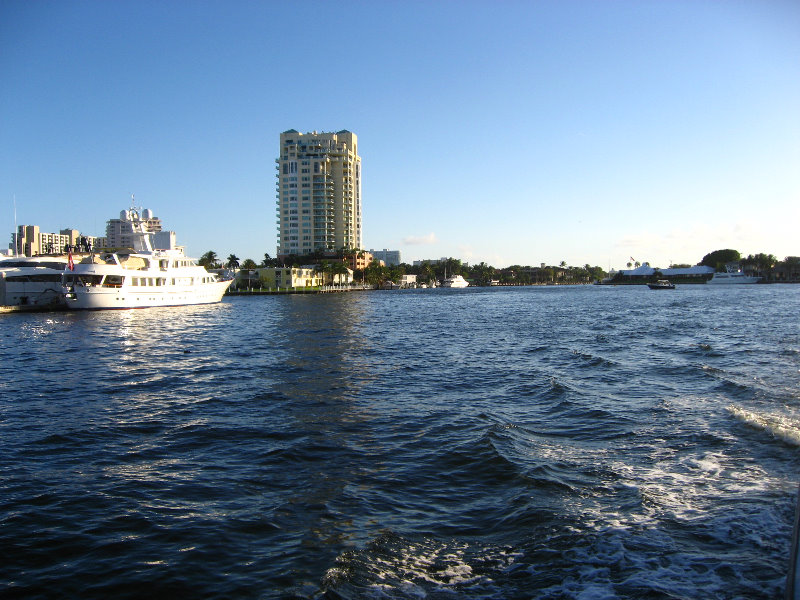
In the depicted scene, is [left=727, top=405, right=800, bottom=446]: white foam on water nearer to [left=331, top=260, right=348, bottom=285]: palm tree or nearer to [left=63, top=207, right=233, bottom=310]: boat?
[left=63, top=207, right=233, bottom=310]: boat

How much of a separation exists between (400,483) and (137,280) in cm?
7508

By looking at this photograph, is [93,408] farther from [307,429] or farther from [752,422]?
[752,422]

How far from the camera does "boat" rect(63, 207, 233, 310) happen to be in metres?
67.7

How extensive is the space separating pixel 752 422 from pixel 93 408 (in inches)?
739

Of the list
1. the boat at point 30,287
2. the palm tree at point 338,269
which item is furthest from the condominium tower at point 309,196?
the boat at point 30,287

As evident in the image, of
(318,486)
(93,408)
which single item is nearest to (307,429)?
(318,486)

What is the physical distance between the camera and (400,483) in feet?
31.7

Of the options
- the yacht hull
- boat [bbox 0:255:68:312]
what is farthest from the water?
boat [bbox 0:255:68:312]

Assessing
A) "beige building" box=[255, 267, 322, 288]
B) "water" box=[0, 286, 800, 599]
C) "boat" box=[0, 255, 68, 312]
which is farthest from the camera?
"beige building" box=[255, 267, 322, 288]

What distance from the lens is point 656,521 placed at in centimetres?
796

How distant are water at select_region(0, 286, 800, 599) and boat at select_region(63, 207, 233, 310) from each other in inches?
2070

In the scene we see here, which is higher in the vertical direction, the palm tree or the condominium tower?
the condominium tower

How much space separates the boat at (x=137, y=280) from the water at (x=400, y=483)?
5259 centimetres

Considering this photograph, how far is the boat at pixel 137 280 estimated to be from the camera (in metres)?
67.7
